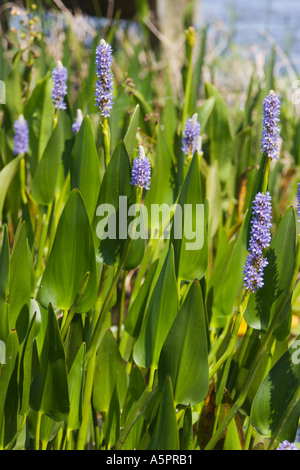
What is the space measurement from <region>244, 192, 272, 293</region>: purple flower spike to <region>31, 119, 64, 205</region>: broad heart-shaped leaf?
1.39ft

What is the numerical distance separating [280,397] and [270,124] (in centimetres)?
31

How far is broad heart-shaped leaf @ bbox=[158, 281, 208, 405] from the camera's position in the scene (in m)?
0.69

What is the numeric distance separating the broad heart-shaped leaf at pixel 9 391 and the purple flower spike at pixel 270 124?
0.36 metres

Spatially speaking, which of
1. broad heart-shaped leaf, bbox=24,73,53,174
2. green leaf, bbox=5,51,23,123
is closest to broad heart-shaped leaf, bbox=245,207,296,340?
broad heart-shaped leaf, bbox=24,73,53,174

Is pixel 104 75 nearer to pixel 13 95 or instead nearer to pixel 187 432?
pixel 187 432

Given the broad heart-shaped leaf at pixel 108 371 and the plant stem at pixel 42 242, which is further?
the plant stem at pixel 42 242

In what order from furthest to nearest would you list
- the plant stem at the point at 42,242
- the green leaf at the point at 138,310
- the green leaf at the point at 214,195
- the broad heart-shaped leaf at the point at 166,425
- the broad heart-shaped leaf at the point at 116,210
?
the green leaf at the point at 214,195 < the plant stem at the point at 42,242 < the green leaf at the point at 138,310 < the broad heart-shaped leaf at the point at 116,210 < the broad heart-shaped leaf at the point at 166,425

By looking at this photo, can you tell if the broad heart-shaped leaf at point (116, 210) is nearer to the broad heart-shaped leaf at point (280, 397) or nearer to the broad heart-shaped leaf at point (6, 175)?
the broad heart-shaped leaf at point (280, 397)

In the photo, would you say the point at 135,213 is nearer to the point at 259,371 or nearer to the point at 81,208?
the point at 81,208

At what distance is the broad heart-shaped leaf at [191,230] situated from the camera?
77cm

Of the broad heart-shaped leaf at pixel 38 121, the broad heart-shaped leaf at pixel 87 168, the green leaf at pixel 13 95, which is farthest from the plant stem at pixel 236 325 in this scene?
the green leaf at pixel 13 95

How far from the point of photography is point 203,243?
805mm

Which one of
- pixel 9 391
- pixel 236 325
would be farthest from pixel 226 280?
pixel 9 391

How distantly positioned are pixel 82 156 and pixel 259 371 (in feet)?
1.23
